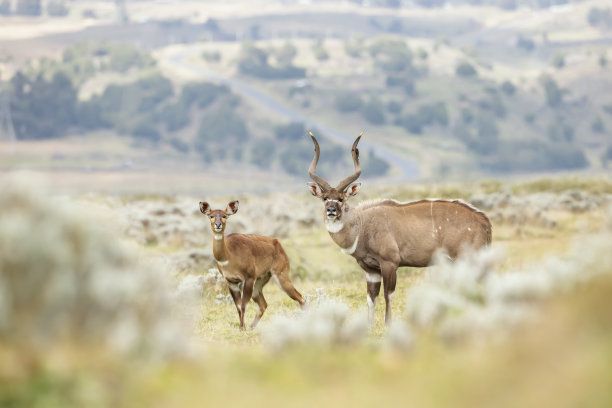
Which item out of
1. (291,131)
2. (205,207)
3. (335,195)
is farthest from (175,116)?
(335,195)

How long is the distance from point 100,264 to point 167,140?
6725 inches

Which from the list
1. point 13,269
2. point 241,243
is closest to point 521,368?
point 13,269

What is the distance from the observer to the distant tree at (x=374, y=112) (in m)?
183

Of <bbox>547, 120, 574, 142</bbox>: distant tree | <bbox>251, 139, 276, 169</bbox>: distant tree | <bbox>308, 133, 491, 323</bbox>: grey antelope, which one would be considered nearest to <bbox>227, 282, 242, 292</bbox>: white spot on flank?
<bbox>308, 133, 491, 323</bbox>: grey antelope

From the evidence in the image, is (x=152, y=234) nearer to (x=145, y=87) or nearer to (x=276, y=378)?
(x=276, y=378)

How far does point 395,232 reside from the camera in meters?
17.0

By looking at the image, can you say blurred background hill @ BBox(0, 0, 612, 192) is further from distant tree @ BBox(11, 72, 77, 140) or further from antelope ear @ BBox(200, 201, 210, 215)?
antelope ear @ BBox(200, 201, 210, 215)

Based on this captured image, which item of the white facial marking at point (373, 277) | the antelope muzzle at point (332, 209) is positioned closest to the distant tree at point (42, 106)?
the white facial marking at point (373, 277)

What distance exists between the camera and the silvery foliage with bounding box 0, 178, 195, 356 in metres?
8.13

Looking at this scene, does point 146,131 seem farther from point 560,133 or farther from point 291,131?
point 560,133

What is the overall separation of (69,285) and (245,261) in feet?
29.2

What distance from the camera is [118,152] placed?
165875 mm

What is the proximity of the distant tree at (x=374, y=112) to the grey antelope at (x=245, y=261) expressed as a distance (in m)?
167

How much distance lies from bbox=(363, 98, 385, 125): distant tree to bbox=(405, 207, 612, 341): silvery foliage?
174m
